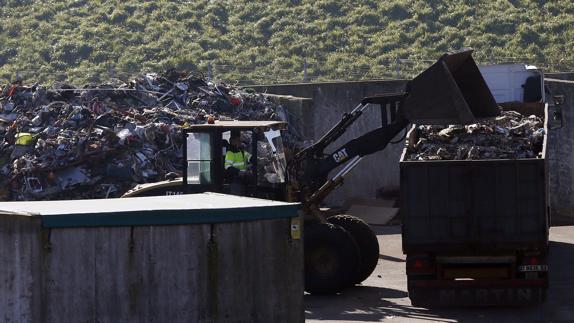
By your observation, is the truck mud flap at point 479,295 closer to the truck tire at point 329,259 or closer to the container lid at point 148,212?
the truck tire at point 329,259

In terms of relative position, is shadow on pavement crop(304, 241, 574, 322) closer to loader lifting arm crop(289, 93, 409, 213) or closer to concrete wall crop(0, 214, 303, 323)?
loader lifting arm crop(289, 93, 409, 213)

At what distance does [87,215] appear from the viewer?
1132cm

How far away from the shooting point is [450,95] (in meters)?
16.5

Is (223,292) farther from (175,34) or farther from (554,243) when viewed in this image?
(175,34)

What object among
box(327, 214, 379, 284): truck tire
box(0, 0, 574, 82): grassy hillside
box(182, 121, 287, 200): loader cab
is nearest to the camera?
box(182, 121, 287, 200): loader cab

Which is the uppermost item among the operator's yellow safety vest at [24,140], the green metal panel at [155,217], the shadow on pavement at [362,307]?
the operator's yellow safety vest at [24,140]

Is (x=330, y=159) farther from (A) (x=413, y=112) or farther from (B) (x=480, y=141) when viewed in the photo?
(B) (x=480, y=141)

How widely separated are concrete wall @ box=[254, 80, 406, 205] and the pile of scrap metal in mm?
958

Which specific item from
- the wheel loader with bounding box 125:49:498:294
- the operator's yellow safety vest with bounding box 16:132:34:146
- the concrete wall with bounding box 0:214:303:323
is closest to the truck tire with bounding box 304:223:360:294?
the wheel loader with bounding box 125:49:498:294

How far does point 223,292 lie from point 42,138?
619 inches

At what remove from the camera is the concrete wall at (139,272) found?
11281 mm

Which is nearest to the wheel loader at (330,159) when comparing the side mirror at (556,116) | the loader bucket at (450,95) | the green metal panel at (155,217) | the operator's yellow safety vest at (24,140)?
the loader bucket at (450,95)

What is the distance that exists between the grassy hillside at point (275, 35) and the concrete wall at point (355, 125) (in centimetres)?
1112

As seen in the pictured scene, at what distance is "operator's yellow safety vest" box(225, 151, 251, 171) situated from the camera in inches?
→ 690
